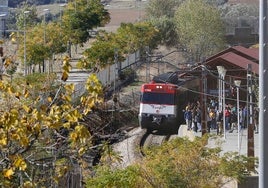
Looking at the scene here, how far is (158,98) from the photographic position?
37.0 m

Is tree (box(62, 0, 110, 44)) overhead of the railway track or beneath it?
overhead

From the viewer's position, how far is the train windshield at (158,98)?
1454 inches

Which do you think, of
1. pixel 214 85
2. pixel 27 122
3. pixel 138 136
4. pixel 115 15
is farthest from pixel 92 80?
pixel 115 15

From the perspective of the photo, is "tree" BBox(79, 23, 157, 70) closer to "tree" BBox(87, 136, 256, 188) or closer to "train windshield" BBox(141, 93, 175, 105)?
"train windshield" BBox(141, 93, 175, 105)

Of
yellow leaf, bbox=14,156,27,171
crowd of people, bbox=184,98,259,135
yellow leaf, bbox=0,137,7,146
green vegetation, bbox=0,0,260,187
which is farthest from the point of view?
crowd of people, bbox=184,98,259,135

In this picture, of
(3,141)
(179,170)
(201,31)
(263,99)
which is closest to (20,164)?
(3,141)

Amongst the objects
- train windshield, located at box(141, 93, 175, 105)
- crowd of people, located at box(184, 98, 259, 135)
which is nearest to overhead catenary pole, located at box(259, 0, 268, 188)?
crowd of people, located at box(184, 98, 259, 135)

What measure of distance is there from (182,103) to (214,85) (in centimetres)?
357

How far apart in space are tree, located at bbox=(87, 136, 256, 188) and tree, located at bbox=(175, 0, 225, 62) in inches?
1704

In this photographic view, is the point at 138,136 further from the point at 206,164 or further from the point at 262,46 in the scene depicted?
the point at 262,46

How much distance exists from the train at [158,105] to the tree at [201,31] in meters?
27.5

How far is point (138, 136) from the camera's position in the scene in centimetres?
3753

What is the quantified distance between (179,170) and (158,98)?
16.8 m

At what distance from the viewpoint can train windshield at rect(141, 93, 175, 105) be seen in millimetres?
36938
